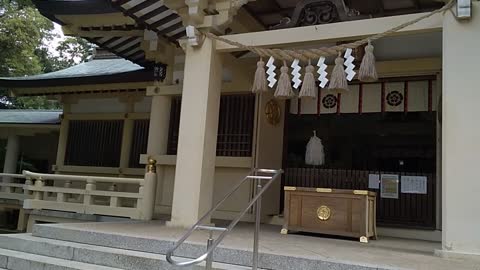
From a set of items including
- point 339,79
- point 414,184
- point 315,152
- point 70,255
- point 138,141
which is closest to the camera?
point 70,255

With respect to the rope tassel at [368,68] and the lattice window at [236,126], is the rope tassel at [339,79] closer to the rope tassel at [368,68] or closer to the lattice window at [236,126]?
the rope tassel at [368,68]

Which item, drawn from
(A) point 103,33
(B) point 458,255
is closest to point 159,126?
(A) point 103,33

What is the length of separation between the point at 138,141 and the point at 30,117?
5113mm

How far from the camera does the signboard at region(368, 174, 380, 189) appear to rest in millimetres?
7000

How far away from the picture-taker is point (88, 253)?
14.4ft

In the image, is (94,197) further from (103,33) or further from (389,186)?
(389,186)

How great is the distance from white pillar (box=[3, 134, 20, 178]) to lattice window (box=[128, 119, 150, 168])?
17.0 feet

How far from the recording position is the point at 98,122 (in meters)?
10.3

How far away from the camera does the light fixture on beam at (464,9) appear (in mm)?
4340

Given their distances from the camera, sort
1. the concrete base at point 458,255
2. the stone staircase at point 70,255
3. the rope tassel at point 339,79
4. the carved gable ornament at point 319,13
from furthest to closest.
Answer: the carved gable ornament at point 319,13 < the rope tassel at point 339,79 < the stone staircase at point 70,255 < the concrete base at point 458,255

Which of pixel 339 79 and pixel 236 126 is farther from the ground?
pixel 339 79

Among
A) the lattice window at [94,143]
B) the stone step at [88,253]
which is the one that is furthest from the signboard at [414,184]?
the lattice window at [94,143]

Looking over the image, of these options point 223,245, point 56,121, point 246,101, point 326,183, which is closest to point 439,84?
point 326,183

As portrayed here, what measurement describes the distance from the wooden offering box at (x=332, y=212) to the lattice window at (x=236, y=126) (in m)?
1.85
